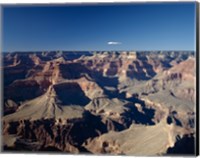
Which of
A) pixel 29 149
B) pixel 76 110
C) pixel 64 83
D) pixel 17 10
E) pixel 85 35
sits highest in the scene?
pixel 17 10

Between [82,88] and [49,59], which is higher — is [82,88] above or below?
below

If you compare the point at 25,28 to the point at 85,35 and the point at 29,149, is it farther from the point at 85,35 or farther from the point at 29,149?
the point at 29,149

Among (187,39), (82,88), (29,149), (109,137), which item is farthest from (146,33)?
(29,149)

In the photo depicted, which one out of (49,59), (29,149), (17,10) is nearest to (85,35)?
(49,59)

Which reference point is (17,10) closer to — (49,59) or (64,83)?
(49,59)

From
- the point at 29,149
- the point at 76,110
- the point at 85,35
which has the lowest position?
the point at 29,149

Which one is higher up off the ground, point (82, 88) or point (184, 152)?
point (82, 88)
